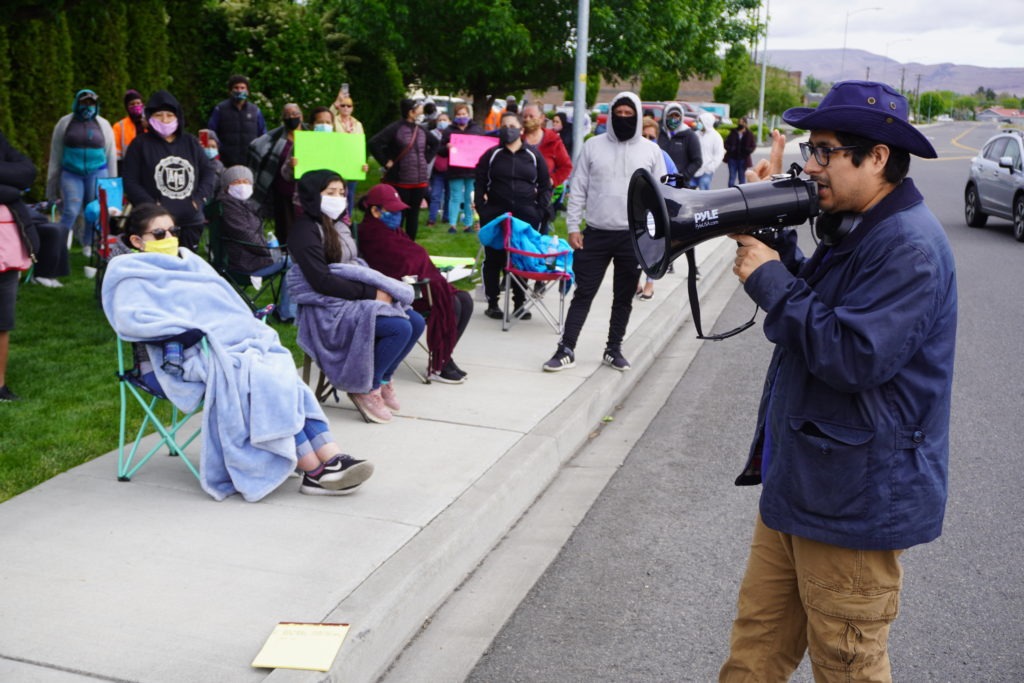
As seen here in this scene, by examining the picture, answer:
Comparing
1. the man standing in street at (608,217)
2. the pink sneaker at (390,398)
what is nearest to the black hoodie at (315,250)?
the pink sneaker at (390,398)

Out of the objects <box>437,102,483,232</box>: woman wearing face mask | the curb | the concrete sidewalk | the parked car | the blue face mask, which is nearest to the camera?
the concrete sidewalk

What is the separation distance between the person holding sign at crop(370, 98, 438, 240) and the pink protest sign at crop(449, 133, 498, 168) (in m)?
1.13

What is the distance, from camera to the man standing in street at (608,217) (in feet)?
27.1

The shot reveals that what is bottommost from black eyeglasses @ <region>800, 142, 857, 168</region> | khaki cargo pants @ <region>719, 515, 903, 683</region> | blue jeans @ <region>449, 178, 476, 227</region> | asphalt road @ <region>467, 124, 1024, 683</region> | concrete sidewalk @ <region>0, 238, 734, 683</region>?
asphalt road @ <region>467, 124, 1024, 683</region>

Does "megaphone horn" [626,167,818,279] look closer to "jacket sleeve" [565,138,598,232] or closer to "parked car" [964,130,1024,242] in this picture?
"jacket sleeve" [565,138,598,232]

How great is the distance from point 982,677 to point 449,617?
198 cm

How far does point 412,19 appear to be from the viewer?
21844 millimetres

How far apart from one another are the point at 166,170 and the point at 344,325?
134 inches

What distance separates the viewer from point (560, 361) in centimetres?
840

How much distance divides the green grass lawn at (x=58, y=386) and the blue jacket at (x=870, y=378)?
3.98m

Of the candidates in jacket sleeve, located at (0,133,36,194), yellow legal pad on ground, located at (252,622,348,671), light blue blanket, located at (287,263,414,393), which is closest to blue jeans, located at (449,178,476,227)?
light blue blanket, located at (287,263,414,393)

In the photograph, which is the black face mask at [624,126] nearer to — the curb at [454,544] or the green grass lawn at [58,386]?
the curb at [454,544]

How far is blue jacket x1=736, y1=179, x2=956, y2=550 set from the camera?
2.77m

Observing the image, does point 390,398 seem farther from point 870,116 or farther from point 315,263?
point 870,116
